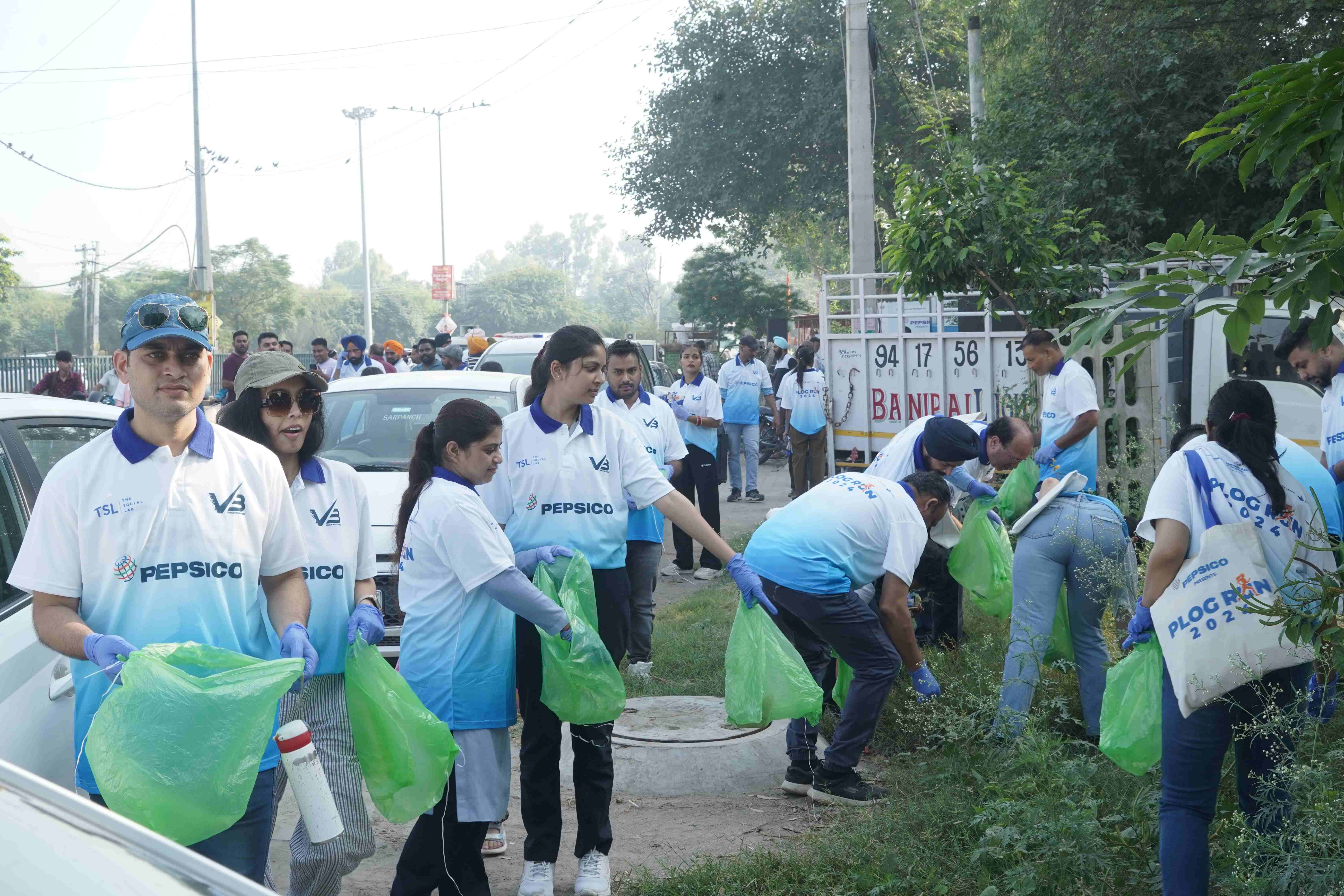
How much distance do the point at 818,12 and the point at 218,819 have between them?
1100 inches

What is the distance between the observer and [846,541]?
15.6ft

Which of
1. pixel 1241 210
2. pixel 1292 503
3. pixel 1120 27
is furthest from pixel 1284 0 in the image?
pixel 1292 503

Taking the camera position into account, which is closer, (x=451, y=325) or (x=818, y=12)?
(x=818, y=12)

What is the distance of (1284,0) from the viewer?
13750mm

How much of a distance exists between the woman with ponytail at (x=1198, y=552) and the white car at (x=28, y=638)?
9.63 ft

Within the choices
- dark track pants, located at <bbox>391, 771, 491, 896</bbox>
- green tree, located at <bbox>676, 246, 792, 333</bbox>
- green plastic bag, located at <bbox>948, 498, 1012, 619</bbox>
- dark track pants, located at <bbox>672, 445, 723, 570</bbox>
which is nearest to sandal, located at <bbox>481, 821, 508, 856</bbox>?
dark track pants, located at <bbox>391, 771, 491, 896</bbox>

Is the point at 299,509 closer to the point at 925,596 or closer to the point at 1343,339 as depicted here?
the point at 925,596

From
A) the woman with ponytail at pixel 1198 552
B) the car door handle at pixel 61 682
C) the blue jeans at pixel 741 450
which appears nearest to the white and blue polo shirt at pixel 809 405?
the blue jeans at pixel 741 450

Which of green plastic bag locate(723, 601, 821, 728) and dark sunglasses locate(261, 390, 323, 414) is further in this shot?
green plastic bag locate(723, 601, 821, 728)

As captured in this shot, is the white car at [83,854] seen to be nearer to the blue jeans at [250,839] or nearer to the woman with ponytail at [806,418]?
the blue jeans at [250,839]

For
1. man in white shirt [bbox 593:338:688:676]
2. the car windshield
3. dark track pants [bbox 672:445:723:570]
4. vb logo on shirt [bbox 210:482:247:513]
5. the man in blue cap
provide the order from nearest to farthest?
the man in blue cap → vb logo on shirt [bbox 210:482:247:513] → man in white shirt [bbox 593:338:688:676] → the car windshield → dark track pants [bbox 672:445:723:570]

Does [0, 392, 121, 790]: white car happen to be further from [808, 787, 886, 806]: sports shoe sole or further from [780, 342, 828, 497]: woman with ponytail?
[780, 342, 828, 497]: woman with ponytail

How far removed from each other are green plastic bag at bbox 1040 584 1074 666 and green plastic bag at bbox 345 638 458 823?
3.00 metres

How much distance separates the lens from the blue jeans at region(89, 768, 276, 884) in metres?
2.63
